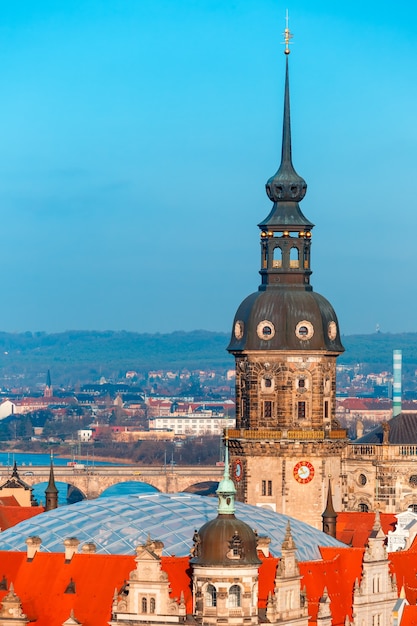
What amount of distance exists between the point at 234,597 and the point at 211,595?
1.73 feet

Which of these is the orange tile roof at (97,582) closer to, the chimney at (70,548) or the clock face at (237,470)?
the chimney at (70,548)

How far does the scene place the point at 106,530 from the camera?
76.8 meters

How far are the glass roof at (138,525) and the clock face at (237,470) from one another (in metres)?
17.7

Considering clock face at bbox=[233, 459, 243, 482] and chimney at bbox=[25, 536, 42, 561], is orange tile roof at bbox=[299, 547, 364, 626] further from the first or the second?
clock face at bbox=[233, 459, 243, 482]

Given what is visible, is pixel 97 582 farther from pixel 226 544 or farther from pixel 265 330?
pixel 265 330

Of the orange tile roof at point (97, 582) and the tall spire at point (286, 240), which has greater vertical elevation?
the tall spire at point (286, 240)

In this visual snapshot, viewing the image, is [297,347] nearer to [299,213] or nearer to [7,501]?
[299,213]

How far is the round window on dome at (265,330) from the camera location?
100m

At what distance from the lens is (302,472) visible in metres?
99.9

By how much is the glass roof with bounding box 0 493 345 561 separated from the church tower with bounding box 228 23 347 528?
56.3 ft

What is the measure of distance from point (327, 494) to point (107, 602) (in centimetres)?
3071

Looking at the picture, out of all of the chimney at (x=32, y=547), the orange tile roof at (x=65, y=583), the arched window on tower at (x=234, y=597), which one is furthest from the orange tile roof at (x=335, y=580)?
the chimney at (x=32, y=547)

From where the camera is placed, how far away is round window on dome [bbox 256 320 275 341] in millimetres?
100500

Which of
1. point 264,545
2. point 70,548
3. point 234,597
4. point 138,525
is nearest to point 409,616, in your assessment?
point 264,545
